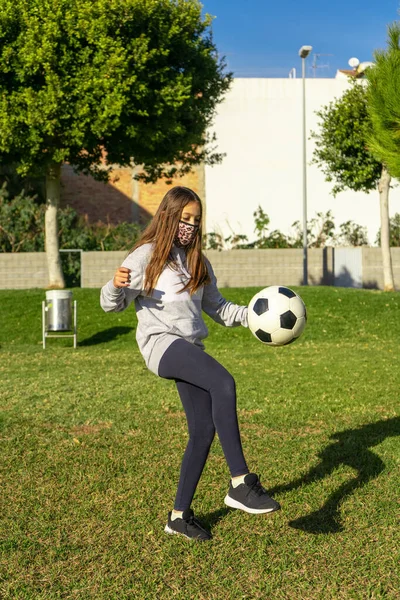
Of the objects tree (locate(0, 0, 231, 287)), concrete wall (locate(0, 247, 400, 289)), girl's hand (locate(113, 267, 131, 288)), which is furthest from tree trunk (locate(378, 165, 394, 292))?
girl's hand (locate(113, 267, 131, 288))

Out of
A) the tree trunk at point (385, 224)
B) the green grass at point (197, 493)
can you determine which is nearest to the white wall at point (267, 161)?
the tree trunk at point (385, 224)

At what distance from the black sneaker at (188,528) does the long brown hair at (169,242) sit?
1.24 metres

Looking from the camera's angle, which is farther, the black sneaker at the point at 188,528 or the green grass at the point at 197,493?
the black sneaker at the point at 188,528

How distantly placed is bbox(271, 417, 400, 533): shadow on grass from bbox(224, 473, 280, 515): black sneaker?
442 mm

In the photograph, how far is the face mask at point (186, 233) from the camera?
4223 mm

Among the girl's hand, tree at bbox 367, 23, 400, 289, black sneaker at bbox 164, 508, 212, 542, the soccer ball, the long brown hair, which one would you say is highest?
tree at bbox 367, 23, 400, 289

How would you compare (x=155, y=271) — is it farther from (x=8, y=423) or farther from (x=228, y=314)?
(x=8, y=423)

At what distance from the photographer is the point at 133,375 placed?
1085 centimetres

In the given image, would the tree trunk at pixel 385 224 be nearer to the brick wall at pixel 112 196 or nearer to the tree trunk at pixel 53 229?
the tree trunk at pixel 53 229

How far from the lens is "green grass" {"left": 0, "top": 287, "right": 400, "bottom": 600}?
3.60m

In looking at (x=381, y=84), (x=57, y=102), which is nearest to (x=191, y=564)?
(x=381, y=84)

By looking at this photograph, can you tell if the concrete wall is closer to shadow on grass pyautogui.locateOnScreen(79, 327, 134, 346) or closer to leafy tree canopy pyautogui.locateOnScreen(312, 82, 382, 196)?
leafy tree canopy pyautogui.locateOnScreen(312, 82, 382, 196)

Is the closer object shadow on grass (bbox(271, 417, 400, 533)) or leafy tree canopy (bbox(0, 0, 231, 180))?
shadow on grass (bbox(271, 417, 400, 533))

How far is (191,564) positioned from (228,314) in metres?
1.48
